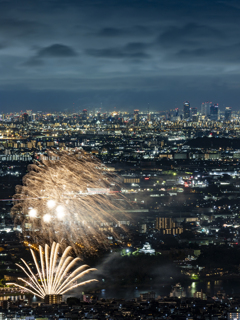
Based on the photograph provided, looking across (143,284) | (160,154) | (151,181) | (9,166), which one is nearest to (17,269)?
(143,284)

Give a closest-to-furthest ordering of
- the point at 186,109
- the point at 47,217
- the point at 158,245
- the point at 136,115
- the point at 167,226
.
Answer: the point at 47,217 < the point at 158,245 < the point at 167,226 < the point at 136,115 < the point at 186,109

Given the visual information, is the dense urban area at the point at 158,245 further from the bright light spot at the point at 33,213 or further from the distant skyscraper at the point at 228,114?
the distant skyscraper at the point at 228,114

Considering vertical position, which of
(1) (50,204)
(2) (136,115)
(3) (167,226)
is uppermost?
(2) (136,115)

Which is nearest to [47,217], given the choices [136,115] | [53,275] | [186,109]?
[53,275]

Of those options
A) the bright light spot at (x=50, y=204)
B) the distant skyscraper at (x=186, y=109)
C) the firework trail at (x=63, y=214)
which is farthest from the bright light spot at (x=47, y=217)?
the distant skyscraper at (x=186, y=109)

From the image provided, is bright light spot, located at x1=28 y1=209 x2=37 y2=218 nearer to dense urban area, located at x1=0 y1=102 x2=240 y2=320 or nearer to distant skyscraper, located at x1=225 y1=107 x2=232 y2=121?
dense urban area, located at x1=0 y1=102 x2=240 y2=320

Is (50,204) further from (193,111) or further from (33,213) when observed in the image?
(193,111)

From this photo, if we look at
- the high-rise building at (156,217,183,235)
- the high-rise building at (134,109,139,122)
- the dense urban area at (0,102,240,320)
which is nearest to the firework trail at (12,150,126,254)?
the dense urban area at (0,102,240,320)
